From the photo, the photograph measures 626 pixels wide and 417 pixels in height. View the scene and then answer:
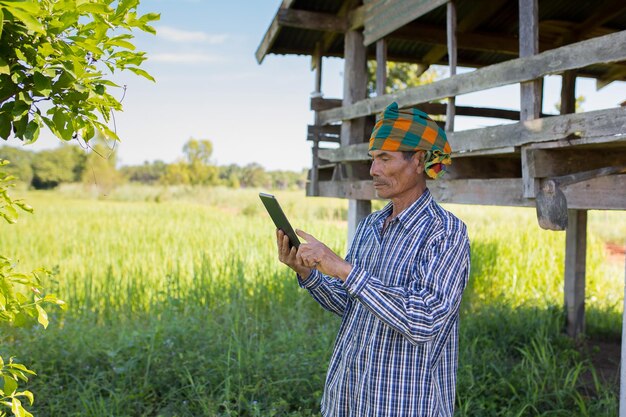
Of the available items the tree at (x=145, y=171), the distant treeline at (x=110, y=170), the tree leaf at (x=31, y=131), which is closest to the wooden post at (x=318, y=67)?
the tree leaf at (x=31, y=131)

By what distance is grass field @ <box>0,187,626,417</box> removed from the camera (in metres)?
4.32

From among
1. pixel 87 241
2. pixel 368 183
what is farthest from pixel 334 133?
pixel 87 241

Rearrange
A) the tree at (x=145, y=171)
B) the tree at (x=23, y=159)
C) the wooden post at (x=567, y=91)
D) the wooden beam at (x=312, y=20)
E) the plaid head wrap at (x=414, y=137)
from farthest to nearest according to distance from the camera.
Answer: the tree at (x=145, y=171)
the tree at (x=23, y=159)
the wooden beam at (x=312, y=20)
the wooden post at (x=567, y=91)
the plaid head wrap at (x=414, y=137)

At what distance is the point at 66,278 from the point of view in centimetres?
757

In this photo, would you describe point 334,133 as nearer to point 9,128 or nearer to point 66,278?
point 66,278

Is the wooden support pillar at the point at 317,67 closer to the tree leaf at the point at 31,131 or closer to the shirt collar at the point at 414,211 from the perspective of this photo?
the shirt collar at the point at 414,211

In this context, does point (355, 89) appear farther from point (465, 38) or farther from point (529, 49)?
point (529, 49)

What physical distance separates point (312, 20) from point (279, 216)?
18.0 ft

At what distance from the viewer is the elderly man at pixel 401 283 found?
6.00 ft

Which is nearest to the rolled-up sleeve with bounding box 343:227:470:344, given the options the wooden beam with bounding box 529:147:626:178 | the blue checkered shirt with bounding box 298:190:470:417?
the blue checkered shirt with bounding box 298:190:470:417

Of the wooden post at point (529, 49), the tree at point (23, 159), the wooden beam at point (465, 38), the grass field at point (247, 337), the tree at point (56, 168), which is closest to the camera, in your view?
the wooden post at point (529, 49)

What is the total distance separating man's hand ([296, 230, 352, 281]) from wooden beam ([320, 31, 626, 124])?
249 centimetres

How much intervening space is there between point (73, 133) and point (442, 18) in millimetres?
5527

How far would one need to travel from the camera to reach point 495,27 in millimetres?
7234
